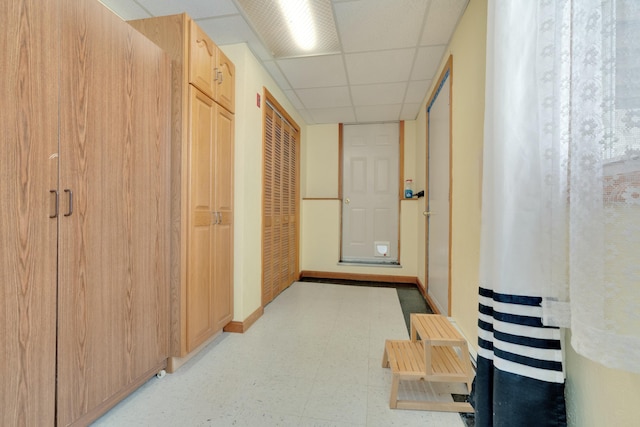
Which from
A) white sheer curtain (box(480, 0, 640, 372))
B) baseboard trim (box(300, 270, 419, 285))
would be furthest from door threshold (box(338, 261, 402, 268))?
white sheer curtain (box(480, 0, 640, 372))

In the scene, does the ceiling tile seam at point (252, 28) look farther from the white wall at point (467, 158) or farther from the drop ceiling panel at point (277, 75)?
the white wall at point (467, 158)

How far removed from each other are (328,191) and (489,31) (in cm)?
334

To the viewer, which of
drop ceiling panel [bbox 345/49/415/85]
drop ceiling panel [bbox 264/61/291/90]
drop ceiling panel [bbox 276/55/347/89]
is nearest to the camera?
drop ceiling panel [bbox 345/49/415/85]

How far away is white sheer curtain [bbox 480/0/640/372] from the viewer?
0.49m

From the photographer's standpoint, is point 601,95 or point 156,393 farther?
point 156,393

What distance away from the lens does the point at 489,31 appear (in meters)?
0.86

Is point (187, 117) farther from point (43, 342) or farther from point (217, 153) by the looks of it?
point (43, 342)

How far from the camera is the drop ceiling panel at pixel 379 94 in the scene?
2868mm

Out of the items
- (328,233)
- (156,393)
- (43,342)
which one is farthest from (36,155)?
(328,233)

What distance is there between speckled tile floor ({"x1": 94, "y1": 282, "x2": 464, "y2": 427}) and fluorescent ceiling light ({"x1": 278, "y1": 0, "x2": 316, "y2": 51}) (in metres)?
2.33

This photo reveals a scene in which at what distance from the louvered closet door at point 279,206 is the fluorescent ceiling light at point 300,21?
30.3 inches

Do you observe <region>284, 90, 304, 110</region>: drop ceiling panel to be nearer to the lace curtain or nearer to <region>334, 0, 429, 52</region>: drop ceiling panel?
<region>334, 0, 429, 52</region>: drop ceiling panel

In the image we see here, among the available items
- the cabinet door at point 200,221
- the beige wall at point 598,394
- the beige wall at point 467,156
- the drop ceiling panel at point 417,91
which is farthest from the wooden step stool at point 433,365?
the drop ceiling panel at point 417,91

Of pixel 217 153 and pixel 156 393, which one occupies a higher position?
pixel 217 153
